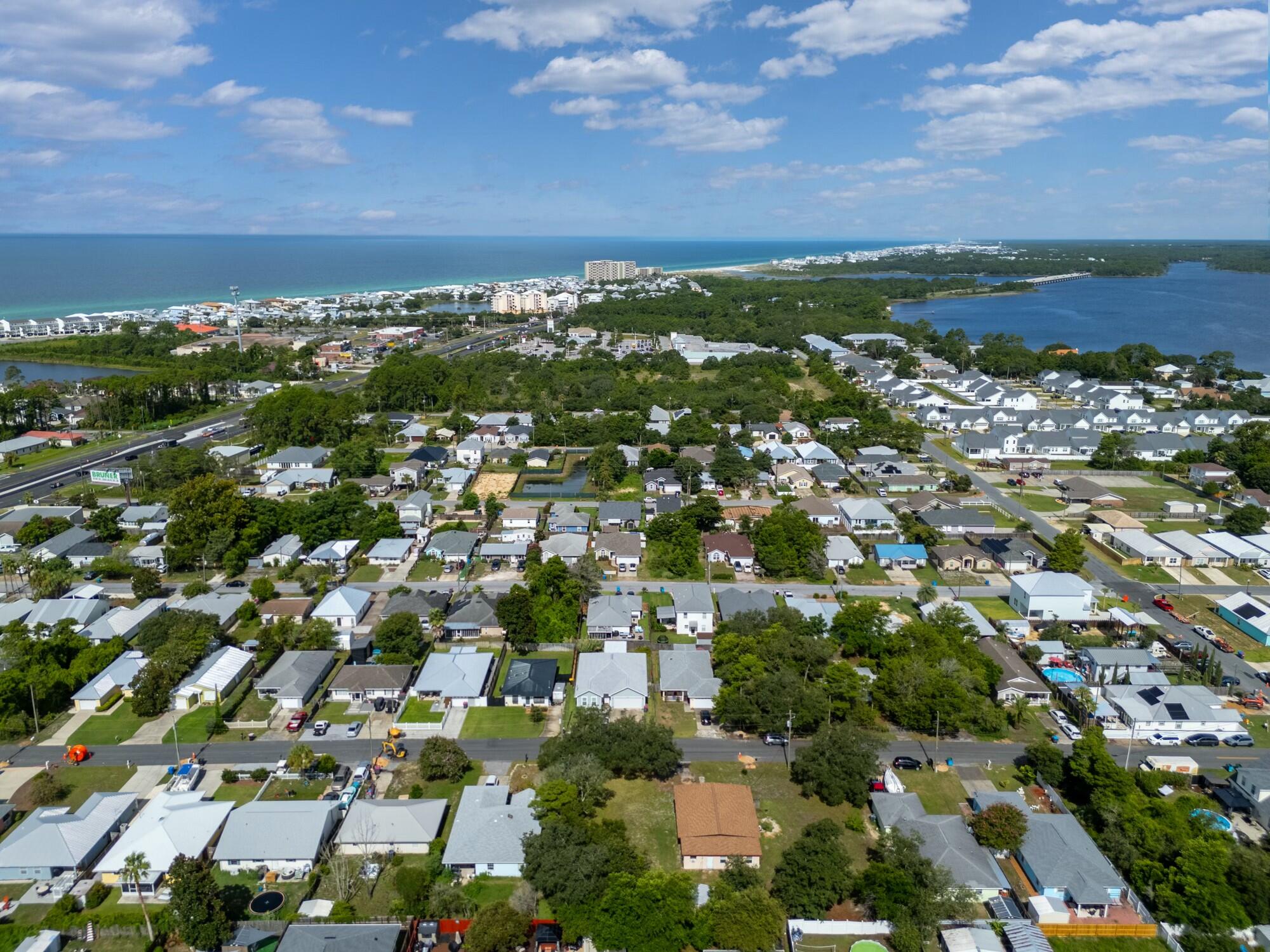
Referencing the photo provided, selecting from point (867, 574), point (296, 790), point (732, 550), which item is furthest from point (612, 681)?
point (867, 574)

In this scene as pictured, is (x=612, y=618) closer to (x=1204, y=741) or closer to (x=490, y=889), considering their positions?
(x=490, y=889)

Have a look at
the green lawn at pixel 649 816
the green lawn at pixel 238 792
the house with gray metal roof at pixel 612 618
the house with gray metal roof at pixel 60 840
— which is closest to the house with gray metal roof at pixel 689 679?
the house with gray metal roof at pixel 612 618

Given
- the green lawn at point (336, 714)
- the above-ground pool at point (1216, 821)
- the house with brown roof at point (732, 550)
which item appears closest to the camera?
the above-ground pool at point (1216, 821)

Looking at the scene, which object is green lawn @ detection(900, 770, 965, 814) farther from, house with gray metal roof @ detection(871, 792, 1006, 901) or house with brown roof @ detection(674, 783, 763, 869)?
house with brown roof @ detection(674, 783, 763, 869)

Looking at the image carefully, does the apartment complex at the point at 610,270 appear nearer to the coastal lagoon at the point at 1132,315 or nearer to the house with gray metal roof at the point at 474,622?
the coastal lagoon at the point at 1132,315

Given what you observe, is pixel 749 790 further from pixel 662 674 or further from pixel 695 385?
pixel 695 385
